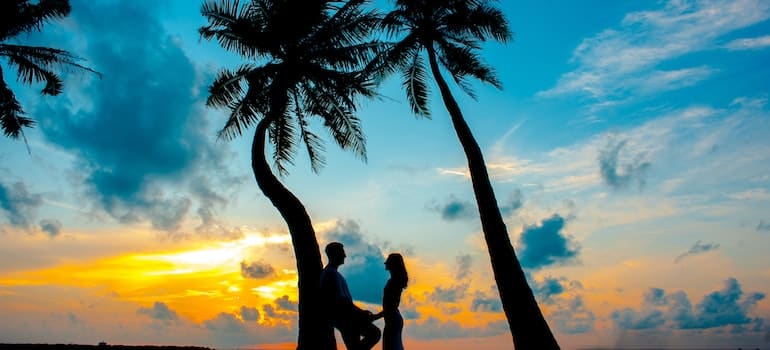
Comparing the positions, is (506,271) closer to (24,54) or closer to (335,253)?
(335,253)

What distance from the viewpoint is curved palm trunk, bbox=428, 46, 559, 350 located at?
14055 millimetres

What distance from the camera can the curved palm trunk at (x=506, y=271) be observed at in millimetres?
14055

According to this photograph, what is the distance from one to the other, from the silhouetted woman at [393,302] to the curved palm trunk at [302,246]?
407 centimetres

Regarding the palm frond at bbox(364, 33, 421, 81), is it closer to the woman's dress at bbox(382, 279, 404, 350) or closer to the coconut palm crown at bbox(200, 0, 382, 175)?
the coconut palm crown at bbox(200, 0, 382, 175)

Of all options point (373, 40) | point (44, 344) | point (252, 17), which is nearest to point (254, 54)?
point (252, 17)

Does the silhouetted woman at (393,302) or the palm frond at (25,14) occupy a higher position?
the palm frond at (25,14)

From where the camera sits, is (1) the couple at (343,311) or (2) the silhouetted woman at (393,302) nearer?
(2) the silhouetted woman at (393,302)

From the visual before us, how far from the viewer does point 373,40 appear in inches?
696

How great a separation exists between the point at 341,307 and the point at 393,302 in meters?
1.18

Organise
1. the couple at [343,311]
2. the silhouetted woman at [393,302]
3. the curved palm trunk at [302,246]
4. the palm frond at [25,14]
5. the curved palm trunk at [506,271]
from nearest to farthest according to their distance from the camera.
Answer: the silhouetted woman at [393,302] < the couple at [343,311] < the curved palm trunk at [302,246] < the curved palm trunk at [506,271] < the palm frond at [25,14]

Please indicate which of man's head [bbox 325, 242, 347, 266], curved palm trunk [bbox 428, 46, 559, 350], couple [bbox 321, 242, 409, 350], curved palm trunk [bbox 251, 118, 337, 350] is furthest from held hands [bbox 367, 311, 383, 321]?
curved palm trunk [bbox 428, 46, 559, 350]

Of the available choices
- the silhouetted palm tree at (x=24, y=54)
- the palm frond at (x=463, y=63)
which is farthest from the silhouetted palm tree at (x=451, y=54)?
the silhouetted palm tree at (x=24, y=54)

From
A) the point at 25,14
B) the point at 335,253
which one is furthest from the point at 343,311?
the point at 25,14

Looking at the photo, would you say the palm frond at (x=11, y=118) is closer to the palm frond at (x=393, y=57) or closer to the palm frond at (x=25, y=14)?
the palm frond at (x=25, y=14)
